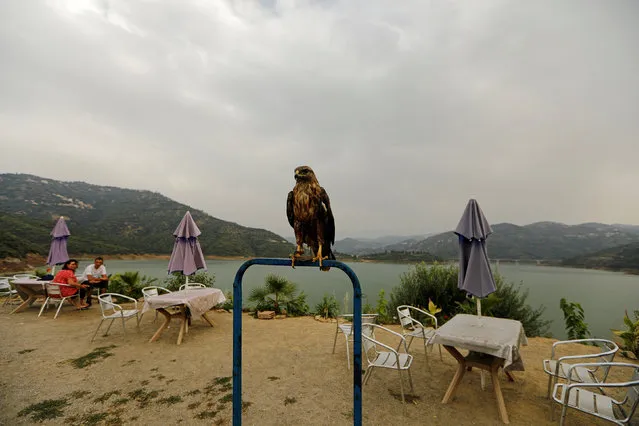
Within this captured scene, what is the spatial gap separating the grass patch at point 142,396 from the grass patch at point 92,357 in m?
1.34

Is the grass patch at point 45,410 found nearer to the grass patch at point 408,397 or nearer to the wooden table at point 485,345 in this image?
the grass patch at point 408,397

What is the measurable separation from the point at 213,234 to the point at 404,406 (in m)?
29.9

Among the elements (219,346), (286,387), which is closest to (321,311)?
(219,346)

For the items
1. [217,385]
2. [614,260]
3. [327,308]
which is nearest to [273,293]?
[327,308]

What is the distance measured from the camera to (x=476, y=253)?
3584 mm

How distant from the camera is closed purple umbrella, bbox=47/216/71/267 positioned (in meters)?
7.89

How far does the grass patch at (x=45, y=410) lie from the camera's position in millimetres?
2609

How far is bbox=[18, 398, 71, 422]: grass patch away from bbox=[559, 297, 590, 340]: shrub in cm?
829

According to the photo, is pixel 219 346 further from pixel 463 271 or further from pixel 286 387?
pixel 463 271

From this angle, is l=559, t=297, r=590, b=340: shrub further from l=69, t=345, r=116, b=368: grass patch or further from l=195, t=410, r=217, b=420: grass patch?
l=69, t=345, r=116, b=368: grass patch

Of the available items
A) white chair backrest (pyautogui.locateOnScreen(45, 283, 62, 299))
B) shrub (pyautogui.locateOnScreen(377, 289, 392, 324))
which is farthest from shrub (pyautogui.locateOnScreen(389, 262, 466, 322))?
white chair backrest (pyautogui.locateOnScreen(45, 283, 62, 299))

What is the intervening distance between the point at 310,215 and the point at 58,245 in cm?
994

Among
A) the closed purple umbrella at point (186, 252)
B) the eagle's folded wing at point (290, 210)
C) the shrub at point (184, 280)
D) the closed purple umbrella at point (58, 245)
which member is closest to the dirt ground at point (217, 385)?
the closed purple umbrella at point (186, 252)

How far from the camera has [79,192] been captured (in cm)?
5897
